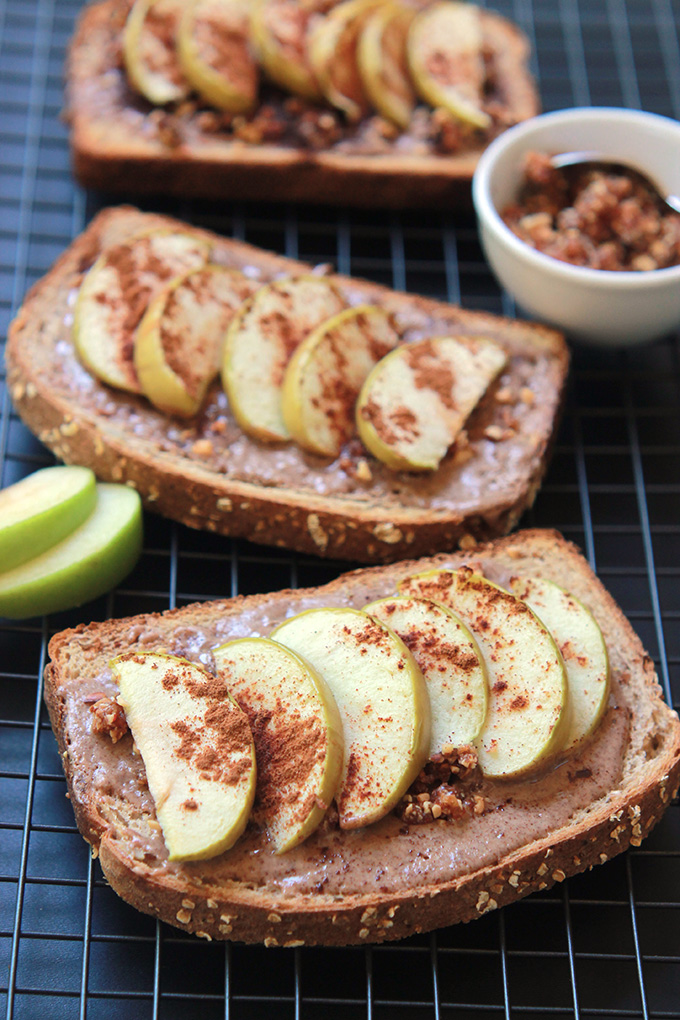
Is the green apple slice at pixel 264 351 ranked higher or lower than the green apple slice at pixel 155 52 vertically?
lower

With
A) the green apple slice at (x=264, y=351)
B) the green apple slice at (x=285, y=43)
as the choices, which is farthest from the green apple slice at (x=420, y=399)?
the green apple slice at (x=285, y=43)

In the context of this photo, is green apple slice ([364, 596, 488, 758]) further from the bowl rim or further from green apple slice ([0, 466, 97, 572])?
the bowl rim

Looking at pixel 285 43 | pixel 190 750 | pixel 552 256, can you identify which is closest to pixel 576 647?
pixel 190 750

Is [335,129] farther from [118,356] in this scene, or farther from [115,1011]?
[115,1011]

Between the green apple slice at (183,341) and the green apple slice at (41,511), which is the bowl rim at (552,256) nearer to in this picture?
the green apple slice at (183,341)

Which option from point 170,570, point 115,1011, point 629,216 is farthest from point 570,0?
point 115,1011

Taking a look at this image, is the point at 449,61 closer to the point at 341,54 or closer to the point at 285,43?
the point at 341,54

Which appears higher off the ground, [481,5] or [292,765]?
[481,5]
